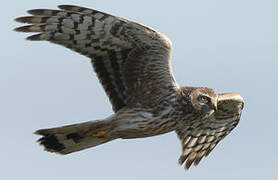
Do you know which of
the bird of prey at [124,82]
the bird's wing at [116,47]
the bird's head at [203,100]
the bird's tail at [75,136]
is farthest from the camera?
the bird's head at [203,100]

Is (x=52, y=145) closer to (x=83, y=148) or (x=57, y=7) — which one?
(x=83, y=148)

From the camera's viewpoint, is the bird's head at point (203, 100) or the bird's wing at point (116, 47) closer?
the bird's wing at point (116, 47)

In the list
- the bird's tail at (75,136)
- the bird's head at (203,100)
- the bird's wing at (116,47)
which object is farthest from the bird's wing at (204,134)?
the bird's tail at (75,136)

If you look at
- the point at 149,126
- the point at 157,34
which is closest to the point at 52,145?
the point at 149,126

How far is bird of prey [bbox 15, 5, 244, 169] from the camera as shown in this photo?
32.0 ft

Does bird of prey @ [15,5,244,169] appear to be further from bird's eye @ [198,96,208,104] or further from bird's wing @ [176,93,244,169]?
bird's wing @ [176,93,244,169]

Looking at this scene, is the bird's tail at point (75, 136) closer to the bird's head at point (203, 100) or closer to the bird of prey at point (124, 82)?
the bird of prey at point (124, 82)

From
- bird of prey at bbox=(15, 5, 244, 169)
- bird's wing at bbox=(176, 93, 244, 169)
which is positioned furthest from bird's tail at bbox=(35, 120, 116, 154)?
bird's wing at bbox=(176, 93, 244, 169)

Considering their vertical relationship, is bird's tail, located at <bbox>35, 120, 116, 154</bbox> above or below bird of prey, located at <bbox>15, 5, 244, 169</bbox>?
below

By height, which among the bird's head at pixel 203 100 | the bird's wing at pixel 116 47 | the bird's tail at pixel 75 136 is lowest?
the bird's tail at pixel 75 136

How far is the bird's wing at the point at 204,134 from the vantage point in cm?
1162

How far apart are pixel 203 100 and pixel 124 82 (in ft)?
→ 3.59

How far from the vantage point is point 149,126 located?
10102mm

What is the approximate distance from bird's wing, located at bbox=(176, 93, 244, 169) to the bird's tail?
5.78 feet
